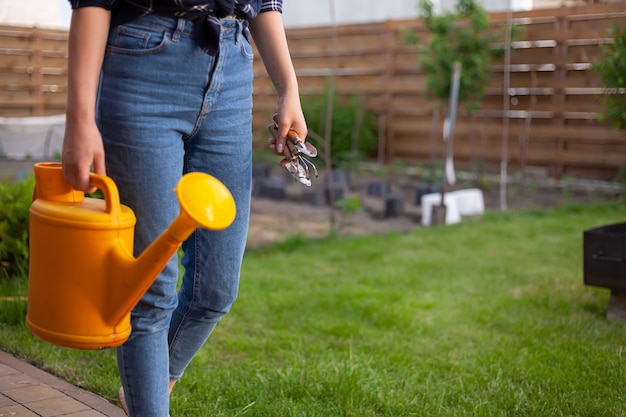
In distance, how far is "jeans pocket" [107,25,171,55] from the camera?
162 cm

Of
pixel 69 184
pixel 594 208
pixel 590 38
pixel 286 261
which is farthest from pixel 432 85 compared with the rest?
pixel 69 184

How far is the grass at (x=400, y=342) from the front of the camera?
252cm

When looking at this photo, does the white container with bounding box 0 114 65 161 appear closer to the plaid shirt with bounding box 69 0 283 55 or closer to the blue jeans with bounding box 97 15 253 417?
the blue jeans with bounding box 97 15 253 417

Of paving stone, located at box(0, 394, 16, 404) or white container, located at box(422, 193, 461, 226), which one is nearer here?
paving stone, located at box(0, 394, 16, 404)

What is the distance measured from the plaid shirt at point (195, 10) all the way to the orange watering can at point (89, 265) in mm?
332

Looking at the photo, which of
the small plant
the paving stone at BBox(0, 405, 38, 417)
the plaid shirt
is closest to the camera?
the plaid shirt

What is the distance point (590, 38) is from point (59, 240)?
8.52 meters

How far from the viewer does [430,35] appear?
34.4 feet

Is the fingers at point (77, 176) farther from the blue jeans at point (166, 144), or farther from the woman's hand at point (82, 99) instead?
the blue jeans at point (166, 144)

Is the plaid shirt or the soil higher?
the plaid shirt

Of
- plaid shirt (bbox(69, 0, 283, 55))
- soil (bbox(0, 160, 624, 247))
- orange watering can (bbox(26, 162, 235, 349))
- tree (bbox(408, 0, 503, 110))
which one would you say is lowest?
soil (bbox(0, 160, 624, 247))

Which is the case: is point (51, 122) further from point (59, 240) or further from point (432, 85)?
point (59, 240)

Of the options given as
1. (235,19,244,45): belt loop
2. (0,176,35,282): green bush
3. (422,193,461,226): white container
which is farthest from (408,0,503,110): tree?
(235,19,244,45): belt loop

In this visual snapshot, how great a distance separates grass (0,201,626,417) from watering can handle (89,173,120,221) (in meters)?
1.03
